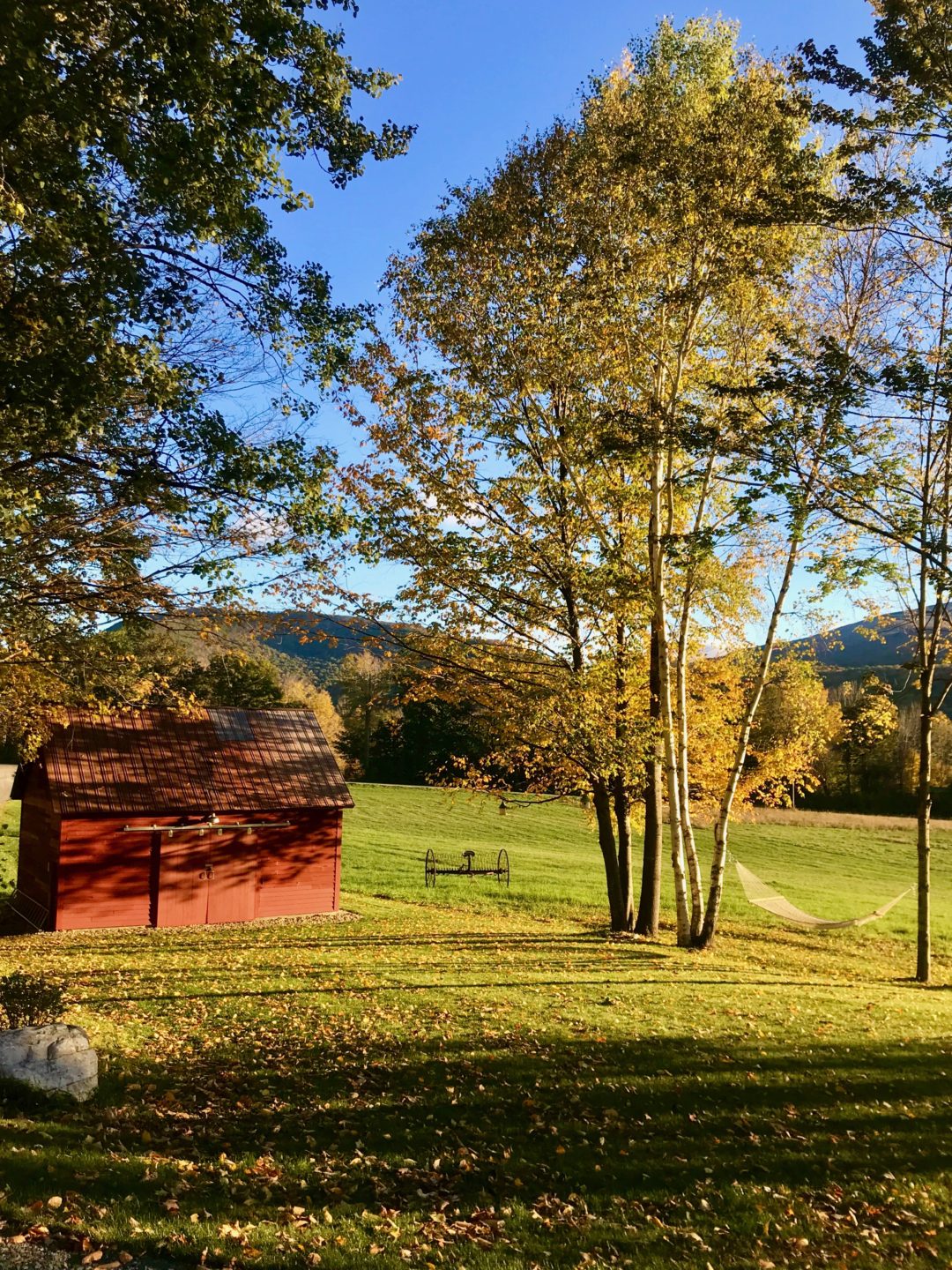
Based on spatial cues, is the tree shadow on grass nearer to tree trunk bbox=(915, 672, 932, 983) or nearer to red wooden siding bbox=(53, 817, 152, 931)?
tree trunk bbox=(915, 672, 932, 983)

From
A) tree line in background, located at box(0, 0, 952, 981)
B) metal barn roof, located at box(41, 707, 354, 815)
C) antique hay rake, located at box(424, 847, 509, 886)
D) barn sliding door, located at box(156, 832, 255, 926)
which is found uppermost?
tree line in background, located at box(0, 0, 952, 981)

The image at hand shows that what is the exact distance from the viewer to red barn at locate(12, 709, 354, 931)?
64.4 feet

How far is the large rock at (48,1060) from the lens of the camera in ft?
22.5

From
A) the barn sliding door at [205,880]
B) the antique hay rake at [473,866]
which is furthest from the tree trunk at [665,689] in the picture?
the barn sliding door at [205,880]

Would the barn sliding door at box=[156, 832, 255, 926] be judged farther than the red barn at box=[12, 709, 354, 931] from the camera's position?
Yes

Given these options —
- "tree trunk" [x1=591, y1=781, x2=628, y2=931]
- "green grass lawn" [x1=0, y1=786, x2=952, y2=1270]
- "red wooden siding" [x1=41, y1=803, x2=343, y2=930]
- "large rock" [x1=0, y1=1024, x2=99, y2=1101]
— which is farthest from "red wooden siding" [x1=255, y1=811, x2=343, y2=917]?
"large rock" [x1=0, y1=1024, x2=99, y2=1101]

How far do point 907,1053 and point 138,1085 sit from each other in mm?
8779

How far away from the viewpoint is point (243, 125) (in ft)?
24.2

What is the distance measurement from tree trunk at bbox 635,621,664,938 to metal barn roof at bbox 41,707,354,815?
9456mm

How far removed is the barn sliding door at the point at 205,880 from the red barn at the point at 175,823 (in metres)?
0.02

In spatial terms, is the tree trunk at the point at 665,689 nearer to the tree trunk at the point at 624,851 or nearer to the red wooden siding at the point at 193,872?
the tree trunk at the point at 624,851

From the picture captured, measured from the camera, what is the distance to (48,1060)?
6.95m

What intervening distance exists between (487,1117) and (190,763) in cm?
1701

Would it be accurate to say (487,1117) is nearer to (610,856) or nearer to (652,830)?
(652,830)
